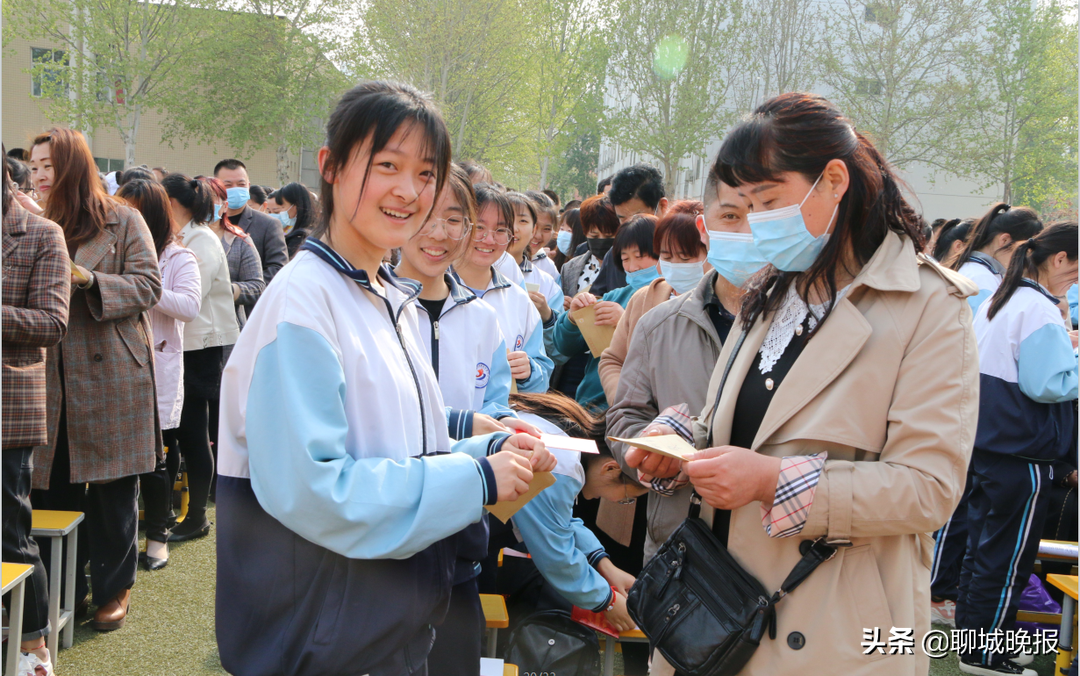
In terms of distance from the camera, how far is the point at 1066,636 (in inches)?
139

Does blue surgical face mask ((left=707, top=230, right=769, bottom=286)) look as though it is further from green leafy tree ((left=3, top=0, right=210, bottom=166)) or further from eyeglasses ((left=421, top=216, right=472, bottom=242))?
green leafy tree ((left=3, top=0, right=210, bottom=166))

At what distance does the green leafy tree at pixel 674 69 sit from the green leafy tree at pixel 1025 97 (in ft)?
24.6

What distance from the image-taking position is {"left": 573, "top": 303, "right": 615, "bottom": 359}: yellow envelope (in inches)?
151

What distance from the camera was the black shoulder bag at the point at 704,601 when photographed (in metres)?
1.58

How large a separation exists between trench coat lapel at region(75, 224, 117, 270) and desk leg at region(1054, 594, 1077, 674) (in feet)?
15.3

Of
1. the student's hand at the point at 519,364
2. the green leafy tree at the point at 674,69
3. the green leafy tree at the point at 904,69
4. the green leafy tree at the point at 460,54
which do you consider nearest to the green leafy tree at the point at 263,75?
the green leafy tree at the point at 460,54

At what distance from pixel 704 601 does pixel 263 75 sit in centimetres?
3039

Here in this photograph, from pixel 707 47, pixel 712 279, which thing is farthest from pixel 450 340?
pixel 707 47

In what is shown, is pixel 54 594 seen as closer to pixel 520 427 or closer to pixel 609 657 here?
pixel 609 657

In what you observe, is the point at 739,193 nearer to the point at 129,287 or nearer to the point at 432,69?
the point at 129,287

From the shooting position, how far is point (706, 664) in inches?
64.1

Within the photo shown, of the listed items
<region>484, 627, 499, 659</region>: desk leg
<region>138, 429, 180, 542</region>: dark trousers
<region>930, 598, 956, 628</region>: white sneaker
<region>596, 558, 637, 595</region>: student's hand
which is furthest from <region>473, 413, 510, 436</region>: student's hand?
<region>930, 598, 956, 628</region>: white sneaker

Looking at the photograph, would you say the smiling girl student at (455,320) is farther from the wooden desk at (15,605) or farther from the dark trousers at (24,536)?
the wooden desk at (15,605)

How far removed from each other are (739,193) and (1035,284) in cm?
281
